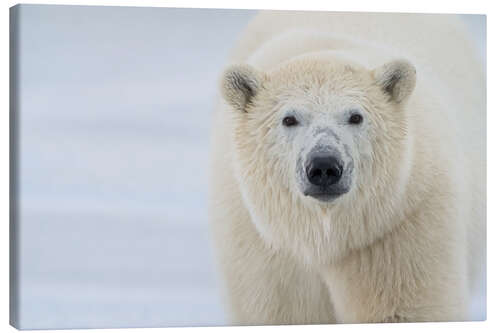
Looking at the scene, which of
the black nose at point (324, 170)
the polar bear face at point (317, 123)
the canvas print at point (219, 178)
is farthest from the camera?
the canvas print at point (219, 178)

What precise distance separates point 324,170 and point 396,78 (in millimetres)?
1011

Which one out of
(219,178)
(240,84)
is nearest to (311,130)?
(240,84)

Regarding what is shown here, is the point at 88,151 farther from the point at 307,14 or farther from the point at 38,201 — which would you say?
Result: the point at 307,14

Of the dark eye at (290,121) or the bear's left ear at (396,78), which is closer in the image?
the dark eye at (290,121)

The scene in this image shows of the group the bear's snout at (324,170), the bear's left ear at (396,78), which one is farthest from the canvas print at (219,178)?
the bear's snout at (324,170)

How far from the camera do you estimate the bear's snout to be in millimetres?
6488

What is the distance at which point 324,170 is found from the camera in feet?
21.4

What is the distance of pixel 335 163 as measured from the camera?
651 cm

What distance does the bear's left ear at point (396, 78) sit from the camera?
706 cm

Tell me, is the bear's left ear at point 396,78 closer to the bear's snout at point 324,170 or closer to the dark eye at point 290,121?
the dark eye at point 290,121

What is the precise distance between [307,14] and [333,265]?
2.00m

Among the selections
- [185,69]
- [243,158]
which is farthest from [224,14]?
[243,158]

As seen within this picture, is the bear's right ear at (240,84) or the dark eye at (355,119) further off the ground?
the bear's right ear at (240,84)

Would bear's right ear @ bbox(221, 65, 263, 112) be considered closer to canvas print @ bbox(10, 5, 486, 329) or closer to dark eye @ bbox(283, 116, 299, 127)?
canvas print @ bbox(10, 5, 486, 329)
